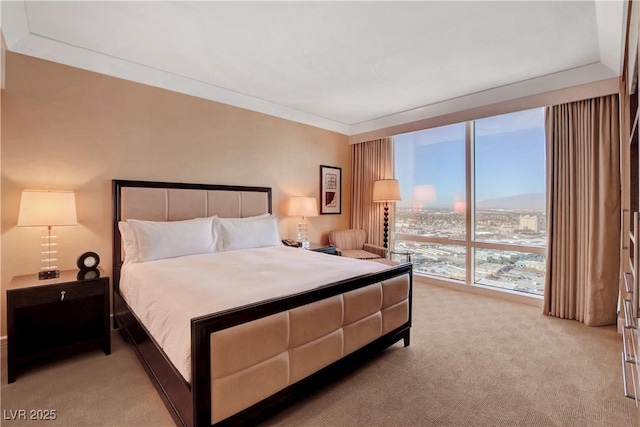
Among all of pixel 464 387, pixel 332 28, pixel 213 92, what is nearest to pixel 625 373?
pixel 464 387

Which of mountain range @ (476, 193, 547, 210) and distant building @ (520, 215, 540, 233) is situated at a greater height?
mountain range @ (476, 193, 547, 210)

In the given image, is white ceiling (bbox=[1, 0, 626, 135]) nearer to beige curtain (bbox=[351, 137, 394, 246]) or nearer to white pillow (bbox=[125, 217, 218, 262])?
beige curtain (bbox=[351, 137, 394, 246])

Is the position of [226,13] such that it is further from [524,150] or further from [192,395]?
[524,150]

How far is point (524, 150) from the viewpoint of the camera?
12.6 ft

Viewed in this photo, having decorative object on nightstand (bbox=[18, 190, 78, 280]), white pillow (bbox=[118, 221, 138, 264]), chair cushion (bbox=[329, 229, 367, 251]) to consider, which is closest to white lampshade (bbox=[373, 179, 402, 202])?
chair cushion (bbox=[329, 229, 367, 251])

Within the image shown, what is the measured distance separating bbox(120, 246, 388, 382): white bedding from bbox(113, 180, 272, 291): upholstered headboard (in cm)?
63

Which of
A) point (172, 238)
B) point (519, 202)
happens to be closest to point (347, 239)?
point (519, 202)

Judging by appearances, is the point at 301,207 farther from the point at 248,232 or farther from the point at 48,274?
the point at 48,274

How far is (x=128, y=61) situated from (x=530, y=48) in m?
3.94

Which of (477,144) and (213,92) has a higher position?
(213,92)

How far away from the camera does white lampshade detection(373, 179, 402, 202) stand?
15.3 feet

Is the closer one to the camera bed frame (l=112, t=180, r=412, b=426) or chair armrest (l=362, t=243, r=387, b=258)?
bed frame (l=112, t=180, r=412, b=426)

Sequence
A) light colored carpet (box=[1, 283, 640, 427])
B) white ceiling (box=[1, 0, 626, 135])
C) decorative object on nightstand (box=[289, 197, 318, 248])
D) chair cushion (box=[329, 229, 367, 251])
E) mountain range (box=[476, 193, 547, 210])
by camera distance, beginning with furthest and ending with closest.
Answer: chair cushion (box=[329, 229, 367, 251]) < decorative object on nightstand (box=[289, 197, 318, 248]) < mountain range (box=[476, 193, 547, 210]) < white ceiling (box=[1, 0, 626, 135]) < light colored carpet (box=[1, 283, 640, 427])

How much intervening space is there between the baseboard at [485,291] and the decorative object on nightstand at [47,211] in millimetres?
4520
